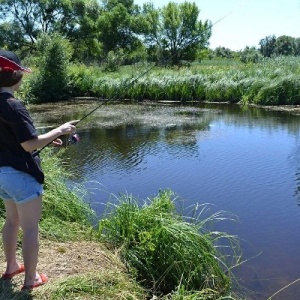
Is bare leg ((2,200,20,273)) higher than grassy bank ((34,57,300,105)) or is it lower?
lower

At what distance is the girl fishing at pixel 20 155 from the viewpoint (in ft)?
8.75

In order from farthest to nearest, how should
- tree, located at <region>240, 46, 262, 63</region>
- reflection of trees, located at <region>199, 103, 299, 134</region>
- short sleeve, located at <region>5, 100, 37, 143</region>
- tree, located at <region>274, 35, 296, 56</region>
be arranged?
tree, located at <region>274, 35, 296, 56</region> < tree, located at <region>240, 46, 262, 63</region> < reflection of trees, located at <region>199, 103, 299, 134</region> < short sleeve, located at <region>5, 100, 37, 143</region>

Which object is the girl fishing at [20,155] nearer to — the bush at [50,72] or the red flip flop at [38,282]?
the red flip flop at [38,282]

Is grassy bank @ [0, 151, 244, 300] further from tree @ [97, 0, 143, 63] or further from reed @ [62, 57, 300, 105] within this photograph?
tree @ [97, 0, 143, 63]

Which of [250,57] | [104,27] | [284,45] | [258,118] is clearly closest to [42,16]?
[104,27]

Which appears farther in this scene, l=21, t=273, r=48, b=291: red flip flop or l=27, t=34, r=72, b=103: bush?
l=27, t=34, r=72, b=103: bush

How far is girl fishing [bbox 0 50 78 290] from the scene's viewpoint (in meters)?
2.67

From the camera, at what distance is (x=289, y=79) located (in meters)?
18.2

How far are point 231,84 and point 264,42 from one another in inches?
2456

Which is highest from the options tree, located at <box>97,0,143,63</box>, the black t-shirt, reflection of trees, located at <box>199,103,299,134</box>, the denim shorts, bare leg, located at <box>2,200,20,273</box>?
tree, located at <box>97,0,143,63</box>

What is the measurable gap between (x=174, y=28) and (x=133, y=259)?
43088 millimetres

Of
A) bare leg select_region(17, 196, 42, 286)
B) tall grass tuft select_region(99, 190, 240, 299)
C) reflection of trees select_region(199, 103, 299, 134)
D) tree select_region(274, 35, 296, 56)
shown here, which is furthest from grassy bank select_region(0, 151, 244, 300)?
tree select_region(274, 35, 296, 56)

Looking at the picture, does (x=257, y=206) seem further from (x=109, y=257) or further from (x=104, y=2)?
(x=104, y=2)

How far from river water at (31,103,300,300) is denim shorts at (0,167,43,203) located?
236 cm
